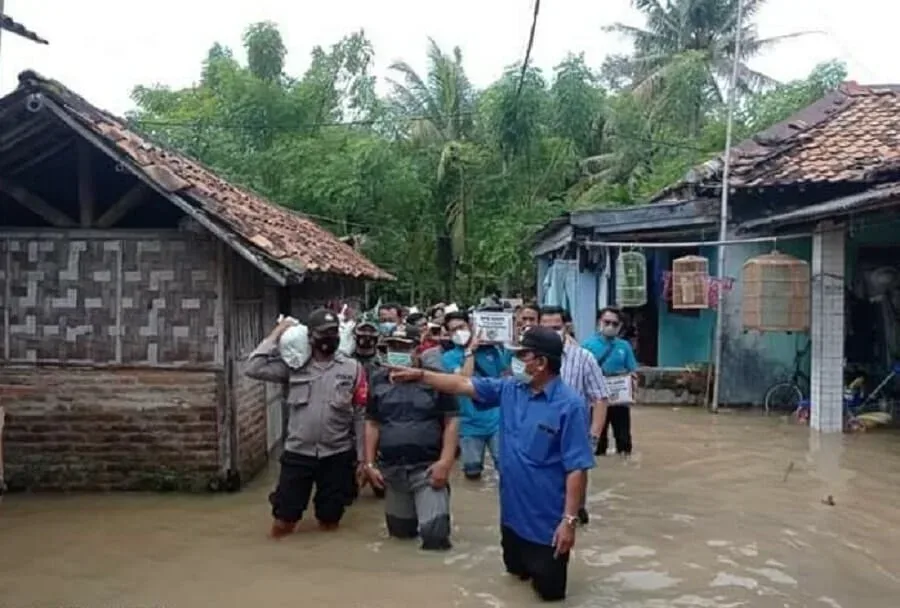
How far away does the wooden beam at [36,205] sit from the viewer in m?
9.76

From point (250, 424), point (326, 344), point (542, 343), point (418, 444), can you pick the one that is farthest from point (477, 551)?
point (250, 424)

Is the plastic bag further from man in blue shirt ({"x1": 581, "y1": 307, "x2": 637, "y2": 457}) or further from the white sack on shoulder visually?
man in blue shirt ({"x1": 581, "y1": 307, "x2": 637, "y2": 457})

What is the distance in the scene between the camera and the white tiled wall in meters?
13.6

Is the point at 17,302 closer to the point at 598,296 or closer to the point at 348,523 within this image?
the point at 348,523

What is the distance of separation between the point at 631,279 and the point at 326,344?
9.26m

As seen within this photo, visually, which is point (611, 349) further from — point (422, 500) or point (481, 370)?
point (422, 500)

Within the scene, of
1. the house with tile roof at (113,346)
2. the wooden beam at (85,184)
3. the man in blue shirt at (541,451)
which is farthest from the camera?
the wooden beam at (85,184)

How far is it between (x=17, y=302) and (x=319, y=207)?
58.7ft

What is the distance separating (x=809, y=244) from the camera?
16.2 metres

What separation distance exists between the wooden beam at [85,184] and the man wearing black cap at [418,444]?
3653mm

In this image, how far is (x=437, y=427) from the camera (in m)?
7.56

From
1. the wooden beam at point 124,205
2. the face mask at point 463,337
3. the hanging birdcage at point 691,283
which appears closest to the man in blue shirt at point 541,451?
the face mask at point 463,337

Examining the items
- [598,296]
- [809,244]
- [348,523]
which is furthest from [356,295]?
[348,523]

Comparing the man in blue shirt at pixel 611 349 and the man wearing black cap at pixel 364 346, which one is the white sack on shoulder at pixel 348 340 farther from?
the man in blue shirt at pixel 611 349
